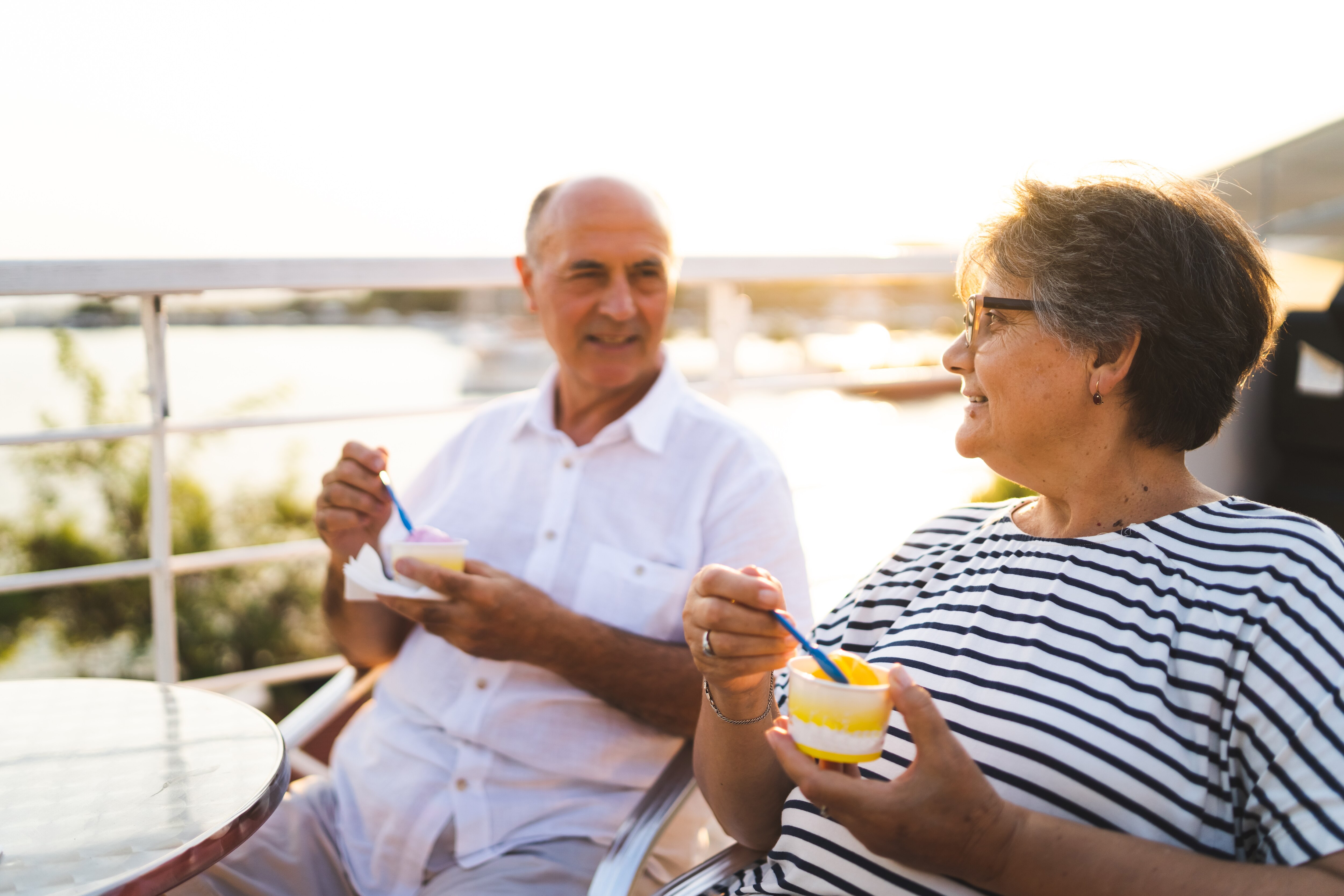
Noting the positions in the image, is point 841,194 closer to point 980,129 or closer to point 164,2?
point 980,129

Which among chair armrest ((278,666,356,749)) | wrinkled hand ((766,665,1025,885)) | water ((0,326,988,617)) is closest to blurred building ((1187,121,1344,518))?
water ((0,326,988,617))

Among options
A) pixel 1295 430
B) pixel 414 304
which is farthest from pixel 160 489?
pixel 414 304

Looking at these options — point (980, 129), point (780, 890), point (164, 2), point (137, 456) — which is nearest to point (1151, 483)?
point (780, 890)

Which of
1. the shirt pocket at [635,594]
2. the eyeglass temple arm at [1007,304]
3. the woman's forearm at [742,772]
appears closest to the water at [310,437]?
the eyeglass temple arm at [1007,304]

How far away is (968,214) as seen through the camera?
154 cm

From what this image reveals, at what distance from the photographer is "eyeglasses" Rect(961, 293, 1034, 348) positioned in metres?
1.34

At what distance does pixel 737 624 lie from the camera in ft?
4.01

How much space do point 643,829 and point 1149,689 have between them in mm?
788

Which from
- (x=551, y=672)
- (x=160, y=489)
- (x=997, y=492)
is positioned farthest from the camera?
(x=997, y=492)

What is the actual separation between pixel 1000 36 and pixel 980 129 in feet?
3.35

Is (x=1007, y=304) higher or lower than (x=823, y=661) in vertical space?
higher

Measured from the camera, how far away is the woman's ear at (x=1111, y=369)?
1.28m

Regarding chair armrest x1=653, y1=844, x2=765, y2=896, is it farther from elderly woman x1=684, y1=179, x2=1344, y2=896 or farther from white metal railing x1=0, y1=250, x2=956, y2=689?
white metal railing x1=0, y1=250, x2=956, y2=689

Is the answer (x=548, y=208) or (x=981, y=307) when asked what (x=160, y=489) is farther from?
(x=981, y=307)
